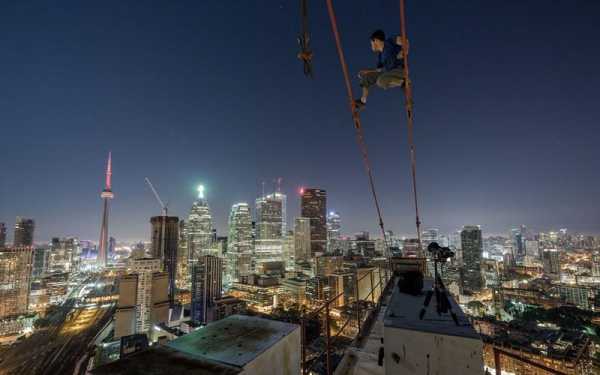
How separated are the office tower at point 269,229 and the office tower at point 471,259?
55.1 metres

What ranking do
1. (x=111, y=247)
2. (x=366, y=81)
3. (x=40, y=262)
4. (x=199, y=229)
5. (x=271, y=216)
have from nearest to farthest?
(x=366, y=81), (x=40, y=262), (x=199, y=229), (x=271, y=216), (x=111, y=247)

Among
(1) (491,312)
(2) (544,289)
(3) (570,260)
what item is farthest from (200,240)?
(3) (570,260)

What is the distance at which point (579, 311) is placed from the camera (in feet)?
99.6

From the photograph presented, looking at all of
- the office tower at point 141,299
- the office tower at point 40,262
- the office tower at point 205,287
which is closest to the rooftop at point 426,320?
the office tower at point 141,299

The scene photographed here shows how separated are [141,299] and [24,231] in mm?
71480

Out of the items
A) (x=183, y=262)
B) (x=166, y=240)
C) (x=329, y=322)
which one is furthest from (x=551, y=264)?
(x=166, y=240)

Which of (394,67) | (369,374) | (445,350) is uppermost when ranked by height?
(394,67)

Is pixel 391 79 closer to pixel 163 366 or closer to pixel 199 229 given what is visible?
pixel 163 366

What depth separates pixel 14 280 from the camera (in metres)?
39.6

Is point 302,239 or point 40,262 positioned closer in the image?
point 40,262

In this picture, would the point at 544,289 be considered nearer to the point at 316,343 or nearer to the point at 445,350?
the point at 316,343

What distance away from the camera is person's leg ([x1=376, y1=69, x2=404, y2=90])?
374 centimetres

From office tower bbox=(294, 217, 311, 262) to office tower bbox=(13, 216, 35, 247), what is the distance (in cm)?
8020

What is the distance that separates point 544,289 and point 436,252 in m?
58.6
